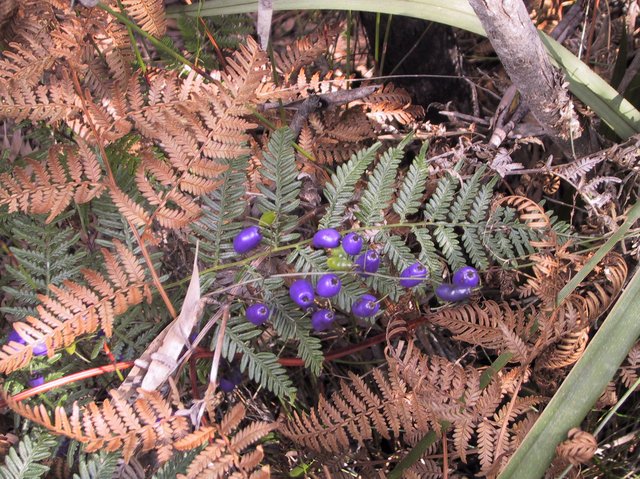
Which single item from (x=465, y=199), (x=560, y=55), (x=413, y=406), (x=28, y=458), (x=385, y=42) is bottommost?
(x=28, y=458)

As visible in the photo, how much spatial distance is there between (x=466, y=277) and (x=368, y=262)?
208mm

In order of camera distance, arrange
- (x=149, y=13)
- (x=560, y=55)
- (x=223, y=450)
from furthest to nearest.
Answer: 1. (x=149, y=13)
2. (x=560, y=55)
3. (x=223, y=450)

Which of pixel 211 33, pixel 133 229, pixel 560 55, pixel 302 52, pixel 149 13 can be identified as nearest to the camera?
pixel 133 229

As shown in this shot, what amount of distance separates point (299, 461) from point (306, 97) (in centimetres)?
90

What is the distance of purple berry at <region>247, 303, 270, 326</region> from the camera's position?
1.33 m

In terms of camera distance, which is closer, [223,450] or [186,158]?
[223,450]

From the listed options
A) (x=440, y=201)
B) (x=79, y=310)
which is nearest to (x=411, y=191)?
(x=440, y=201)

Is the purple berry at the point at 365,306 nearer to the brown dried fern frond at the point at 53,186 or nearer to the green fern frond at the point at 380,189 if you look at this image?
the green fern frond at the point at 380,189

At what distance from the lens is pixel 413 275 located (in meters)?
1.37

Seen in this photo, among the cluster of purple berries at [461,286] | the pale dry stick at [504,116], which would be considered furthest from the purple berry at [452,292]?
the pale dry stick at [504,116]

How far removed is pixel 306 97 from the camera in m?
1.72

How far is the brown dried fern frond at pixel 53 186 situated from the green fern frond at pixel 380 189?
56 centimetres

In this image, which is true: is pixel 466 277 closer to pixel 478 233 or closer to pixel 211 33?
pixel 478 233

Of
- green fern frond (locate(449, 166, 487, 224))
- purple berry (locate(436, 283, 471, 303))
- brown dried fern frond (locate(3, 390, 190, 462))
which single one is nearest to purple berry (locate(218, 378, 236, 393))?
brown dried fern frond (locate(3, 390, 190, 462))
